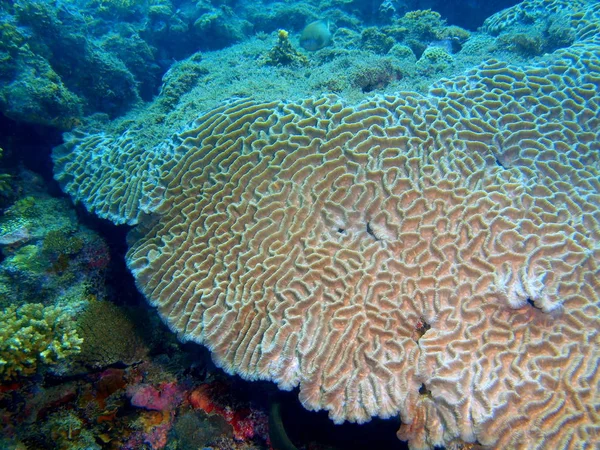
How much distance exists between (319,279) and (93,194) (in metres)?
3.56

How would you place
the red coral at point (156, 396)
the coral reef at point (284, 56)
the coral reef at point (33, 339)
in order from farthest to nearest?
the coral reef at point (284, 56) → the red coral at point (156, 396) → the coral reef at point (33, 339)

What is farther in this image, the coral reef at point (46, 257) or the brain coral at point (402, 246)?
the coral reef at point (46, 257)

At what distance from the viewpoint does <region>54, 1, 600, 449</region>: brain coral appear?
8.65 ft

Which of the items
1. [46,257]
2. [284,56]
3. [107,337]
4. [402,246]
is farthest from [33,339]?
[284,56]

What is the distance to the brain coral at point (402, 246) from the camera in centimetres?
264

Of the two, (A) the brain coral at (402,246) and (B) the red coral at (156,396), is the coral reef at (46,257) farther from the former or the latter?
(B) the red coral at (156,396)

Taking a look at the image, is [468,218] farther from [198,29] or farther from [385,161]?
[198,29]

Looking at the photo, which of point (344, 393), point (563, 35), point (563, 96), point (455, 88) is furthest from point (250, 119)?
point (563, 35)

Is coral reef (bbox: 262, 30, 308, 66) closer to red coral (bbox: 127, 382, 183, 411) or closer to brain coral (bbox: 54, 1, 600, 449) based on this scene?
brain coral (bbox: 54, 1, 600, 449)

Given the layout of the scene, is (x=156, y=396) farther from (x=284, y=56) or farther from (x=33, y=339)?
(x=284, y=56)

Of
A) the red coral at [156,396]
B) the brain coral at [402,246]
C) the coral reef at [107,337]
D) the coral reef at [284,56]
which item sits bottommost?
the red coral at [156,396]

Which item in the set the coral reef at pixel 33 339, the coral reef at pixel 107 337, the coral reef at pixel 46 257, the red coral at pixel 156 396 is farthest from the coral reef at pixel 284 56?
the red coral at pixel 156 396

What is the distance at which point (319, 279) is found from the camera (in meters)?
3.21

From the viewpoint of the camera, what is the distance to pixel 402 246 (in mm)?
3307
